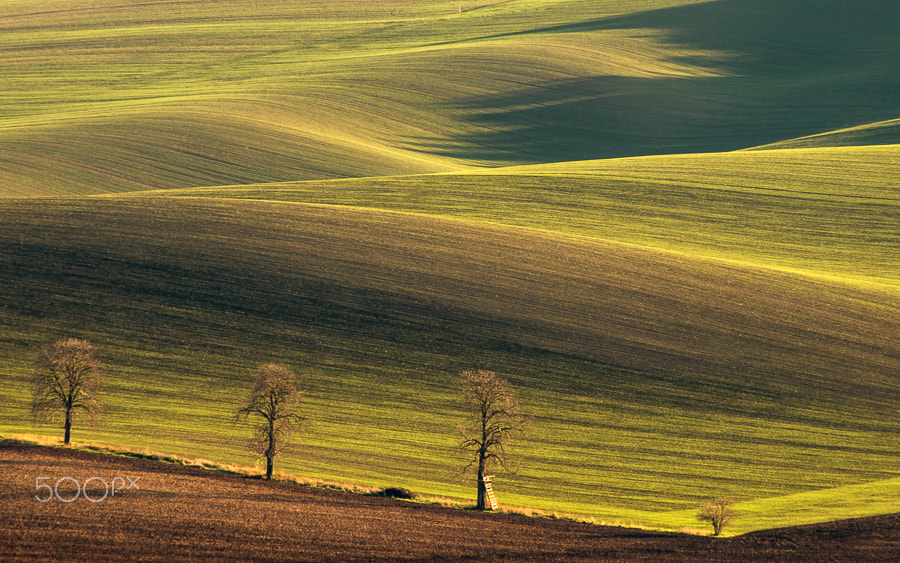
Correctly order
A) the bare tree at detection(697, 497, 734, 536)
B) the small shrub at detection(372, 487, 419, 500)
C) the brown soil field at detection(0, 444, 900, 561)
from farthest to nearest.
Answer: the small shrub at detection(372, 487, 419, 500)
the bare tree at detection(697, 497, 734, 536)
the brown soil field at detection(0, 444, 900, 561)

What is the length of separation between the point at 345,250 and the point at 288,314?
7.27 metres

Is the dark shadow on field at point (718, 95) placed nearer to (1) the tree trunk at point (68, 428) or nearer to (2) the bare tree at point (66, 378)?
(2) the bare tree at point (66, 378)

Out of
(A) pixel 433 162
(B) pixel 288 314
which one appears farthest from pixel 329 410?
(A) pixel 433 162

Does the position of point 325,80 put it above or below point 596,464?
above

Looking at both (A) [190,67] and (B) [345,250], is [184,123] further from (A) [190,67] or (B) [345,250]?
(B) [345,250]

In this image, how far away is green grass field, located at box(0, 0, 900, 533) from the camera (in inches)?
1324

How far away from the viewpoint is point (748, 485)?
31.6m

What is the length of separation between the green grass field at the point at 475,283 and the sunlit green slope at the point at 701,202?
0.94 ft

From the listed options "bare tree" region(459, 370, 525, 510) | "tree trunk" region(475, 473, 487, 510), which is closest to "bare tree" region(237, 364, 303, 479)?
"bare tree" region(459, 370, 525, 510)

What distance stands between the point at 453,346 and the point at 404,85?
6550cm

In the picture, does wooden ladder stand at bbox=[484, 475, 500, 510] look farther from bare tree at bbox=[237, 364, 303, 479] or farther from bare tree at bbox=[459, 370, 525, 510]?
bare tree at bbox=[237, 364, 303, 479]

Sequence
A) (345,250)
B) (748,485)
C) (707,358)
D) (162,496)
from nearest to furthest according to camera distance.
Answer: (162,496), (748,485), (707,358), (345,250)

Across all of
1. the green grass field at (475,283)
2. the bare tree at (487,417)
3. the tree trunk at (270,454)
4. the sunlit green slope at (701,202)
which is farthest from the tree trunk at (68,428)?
the sunlit green slope at (701,202)

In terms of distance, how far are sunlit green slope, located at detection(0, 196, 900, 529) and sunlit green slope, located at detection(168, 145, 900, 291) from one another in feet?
21.5
